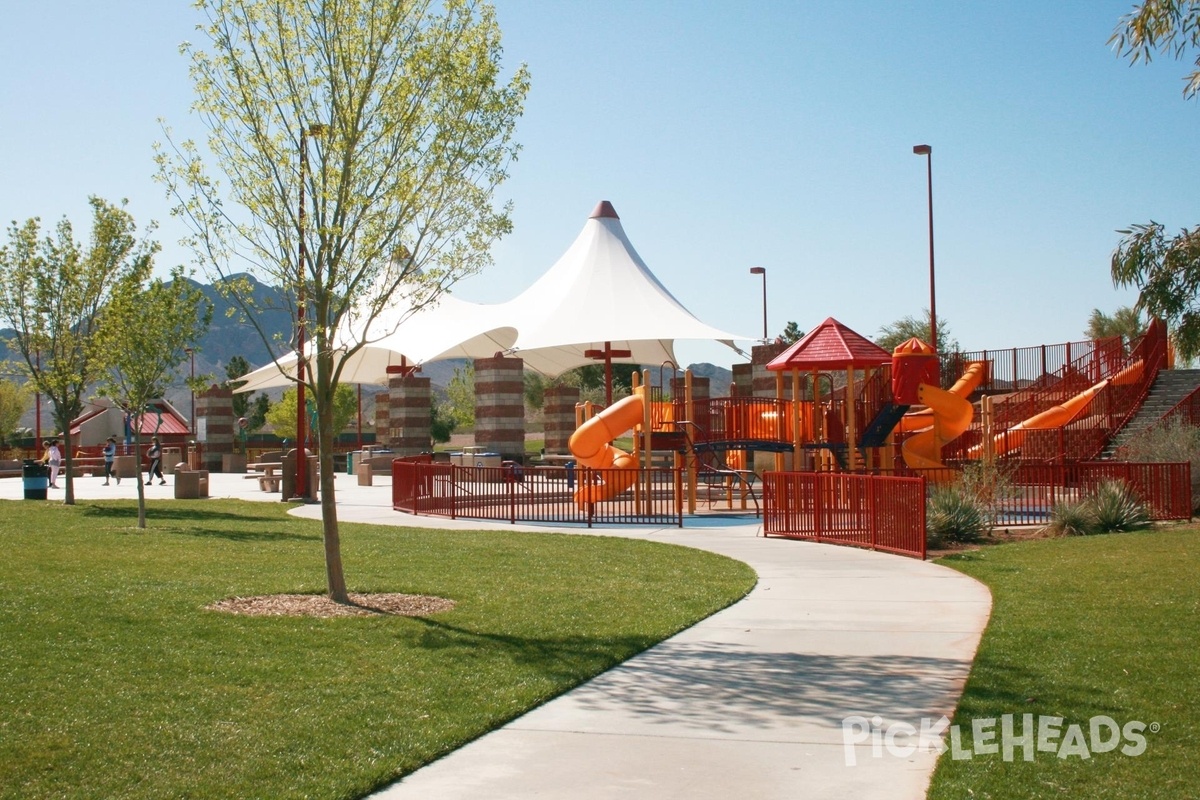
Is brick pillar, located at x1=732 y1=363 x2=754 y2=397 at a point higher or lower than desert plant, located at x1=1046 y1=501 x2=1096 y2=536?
higher

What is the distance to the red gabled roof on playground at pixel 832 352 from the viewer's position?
891 inches

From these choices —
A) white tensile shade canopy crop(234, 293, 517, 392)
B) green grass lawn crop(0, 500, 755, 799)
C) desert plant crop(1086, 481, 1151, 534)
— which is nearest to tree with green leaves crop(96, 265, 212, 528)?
green grass lawn crop(0, 500, 755, 799)

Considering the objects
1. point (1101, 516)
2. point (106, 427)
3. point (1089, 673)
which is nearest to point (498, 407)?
point (1101, 516)

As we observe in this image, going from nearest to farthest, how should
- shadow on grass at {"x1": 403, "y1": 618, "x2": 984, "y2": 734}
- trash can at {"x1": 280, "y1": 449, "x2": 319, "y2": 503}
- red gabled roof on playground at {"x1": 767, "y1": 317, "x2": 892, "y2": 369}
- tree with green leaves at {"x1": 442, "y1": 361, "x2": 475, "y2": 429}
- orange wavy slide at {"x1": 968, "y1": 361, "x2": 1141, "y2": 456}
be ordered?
shadow on grass at {"x1": 403, "y1": 618, "x2": 984, "y2": 734}, red gabled roof on playground at {"x1": 767, "y1": 317, "x2": 892, "y2": 369}, trash can at {"x1": 280, "y1": 449, "x2": 319, "y2": 503}, orange wavy slide at {"x1": 968, "y1": 361, "x2": 1141, "y2": 456}, tree with green leaves at {"x1": 442, "y1": 361, "x2": 475, "y2": 429}

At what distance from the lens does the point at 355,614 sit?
10.3 m

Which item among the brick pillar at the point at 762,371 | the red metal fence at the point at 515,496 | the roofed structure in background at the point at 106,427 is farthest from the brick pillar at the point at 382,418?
the red metal fence at the point at 515,496

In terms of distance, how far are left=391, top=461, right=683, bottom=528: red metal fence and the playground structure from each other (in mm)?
40

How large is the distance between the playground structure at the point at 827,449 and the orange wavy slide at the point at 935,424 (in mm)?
31

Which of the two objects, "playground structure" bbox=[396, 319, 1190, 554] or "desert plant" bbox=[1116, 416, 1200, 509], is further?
"desert plant" bbox=[1116, 416, 1200, 509]

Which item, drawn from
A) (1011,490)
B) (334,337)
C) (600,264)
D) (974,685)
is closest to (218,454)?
(600,264)

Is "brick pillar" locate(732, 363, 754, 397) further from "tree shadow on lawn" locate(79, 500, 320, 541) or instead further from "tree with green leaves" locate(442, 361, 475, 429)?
"tree with green leaves" locate(442, 361, 475, 429)

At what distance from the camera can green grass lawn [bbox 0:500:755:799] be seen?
19.9 feet

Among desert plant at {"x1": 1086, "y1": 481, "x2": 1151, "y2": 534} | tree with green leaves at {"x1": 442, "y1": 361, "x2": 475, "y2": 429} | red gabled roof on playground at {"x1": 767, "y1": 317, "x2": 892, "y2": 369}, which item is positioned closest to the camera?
desert plant at {"x1": 1086, "y1": 481, "x2": 1151, "y2": 534}

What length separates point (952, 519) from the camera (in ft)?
57.1
